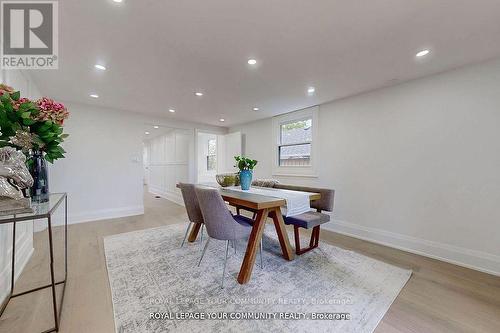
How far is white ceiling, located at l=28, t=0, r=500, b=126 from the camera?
153 cm

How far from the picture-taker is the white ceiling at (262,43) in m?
1.53

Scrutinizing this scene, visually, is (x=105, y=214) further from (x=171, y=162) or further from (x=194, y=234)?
(x=171, y=162)

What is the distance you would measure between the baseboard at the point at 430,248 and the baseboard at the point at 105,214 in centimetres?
419

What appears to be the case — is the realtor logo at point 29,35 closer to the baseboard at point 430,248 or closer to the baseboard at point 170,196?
the baseboard at point 170,196

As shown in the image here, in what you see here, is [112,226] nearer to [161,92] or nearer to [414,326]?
[161,92]

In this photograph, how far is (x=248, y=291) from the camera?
5.96ft

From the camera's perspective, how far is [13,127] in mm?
1437

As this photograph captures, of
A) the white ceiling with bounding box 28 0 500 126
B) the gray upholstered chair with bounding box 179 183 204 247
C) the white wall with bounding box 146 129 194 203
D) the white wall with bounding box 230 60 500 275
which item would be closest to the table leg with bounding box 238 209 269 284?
the gray upholstered chair with bounding box 179 183 204 247

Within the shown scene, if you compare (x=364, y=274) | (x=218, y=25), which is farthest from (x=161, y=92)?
(x=364, y=274)

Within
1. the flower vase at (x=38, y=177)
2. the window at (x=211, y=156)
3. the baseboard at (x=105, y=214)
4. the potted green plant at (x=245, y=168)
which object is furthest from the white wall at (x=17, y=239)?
the window at (x=211, y=156)

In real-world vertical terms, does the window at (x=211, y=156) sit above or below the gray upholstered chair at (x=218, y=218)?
above

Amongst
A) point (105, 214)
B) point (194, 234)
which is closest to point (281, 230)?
point (194, 234)

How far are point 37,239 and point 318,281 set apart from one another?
385 centimetres

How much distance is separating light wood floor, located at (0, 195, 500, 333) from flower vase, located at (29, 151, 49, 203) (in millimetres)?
859
